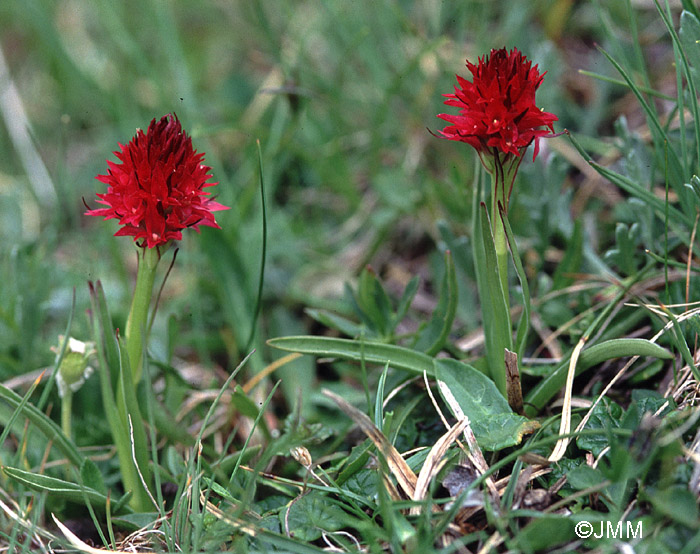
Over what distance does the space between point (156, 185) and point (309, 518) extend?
30.9 inches

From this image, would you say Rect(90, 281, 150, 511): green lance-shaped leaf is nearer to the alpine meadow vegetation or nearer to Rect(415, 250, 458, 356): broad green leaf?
the alpine meadow vegetation

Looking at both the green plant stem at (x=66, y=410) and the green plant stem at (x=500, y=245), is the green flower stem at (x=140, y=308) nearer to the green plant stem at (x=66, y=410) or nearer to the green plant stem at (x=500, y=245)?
the green plant stem at (x=66, y=410)

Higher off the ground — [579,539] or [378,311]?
[378,311]

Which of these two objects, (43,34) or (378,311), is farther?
(43,34)

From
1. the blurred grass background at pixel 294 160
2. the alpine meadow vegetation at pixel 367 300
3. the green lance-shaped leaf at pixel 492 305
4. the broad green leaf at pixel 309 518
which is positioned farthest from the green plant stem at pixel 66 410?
the green lance-shaped leaf at pixel 492 305

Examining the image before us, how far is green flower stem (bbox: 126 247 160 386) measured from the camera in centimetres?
138

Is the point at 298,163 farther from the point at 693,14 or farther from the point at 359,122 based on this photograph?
the point at 693,14

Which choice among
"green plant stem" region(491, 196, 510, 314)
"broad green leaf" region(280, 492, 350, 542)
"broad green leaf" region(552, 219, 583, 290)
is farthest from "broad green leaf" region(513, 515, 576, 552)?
"broad green leaf" region(552, 219, 583, 290)

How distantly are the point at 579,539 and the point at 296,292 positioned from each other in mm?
1436

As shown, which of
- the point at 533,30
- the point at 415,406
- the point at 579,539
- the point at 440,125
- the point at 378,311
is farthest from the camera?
the point at 533,30

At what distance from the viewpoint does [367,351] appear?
1584mm

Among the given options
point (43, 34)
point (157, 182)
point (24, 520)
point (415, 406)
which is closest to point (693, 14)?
point (415, 406)

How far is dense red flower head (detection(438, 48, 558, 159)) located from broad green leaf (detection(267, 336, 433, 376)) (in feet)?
1.94

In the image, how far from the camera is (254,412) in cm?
158
